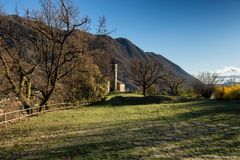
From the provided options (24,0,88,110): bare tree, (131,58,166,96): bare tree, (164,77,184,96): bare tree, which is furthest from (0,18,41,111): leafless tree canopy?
(164,77,184,96): bare tree

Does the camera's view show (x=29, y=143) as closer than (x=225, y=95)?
Yes

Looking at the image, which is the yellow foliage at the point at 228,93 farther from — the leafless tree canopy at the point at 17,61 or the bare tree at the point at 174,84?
the bare tree at the point at 174,84

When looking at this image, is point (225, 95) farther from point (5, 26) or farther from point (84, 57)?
point (5, 26)

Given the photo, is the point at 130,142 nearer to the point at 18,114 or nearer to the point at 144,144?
the point at 144,144

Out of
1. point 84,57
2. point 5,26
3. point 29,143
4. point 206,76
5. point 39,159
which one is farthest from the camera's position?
point 206,76

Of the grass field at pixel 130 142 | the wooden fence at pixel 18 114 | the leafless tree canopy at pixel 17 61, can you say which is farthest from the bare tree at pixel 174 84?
the grass field at pixel 130 142

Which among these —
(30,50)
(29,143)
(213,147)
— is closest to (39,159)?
(29,143)

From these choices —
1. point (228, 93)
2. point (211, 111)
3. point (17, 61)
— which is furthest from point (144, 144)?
point (228, 93)

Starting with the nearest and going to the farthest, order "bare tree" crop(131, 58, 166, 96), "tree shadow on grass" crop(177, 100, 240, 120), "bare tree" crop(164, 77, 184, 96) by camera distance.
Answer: "tree shadow on grass" crop(177, 100, 240, 120)
"bare tree" crop(131, 58, 166, 96)
"bare tree" crop(164, 77, 184, 96)

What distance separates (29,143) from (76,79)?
1125 inches

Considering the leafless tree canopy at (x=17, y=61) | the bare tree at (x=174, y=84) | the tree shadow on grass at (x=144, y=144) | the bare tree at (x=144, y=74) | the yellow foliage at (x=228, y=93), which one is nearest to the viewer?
the tree shadow on grass at (x=144, y=144)

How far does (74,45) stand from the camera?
26.8 meters

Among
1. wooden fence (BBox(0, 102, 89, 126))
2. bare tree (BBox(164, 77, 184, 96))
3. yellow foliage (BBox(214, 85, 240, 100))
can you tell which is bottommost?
wooden fence (BBox(0, 102, 89, 126))

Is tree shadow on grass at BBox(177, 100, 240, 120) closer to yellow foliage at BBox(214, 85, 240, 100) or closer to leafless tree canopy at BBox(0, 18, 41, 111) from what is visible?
yellow foliage at BBox(214, 85, 240, 100)
